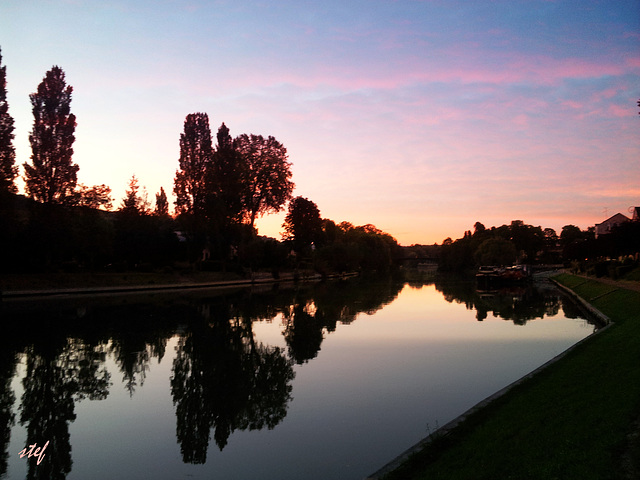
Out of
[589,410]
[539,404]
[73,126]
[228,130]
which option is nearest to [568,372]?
[539,404]

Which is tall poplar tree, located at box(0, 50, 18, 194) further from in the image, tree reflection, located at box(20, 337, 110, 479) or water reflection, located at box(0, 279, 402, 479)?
tree reflection, located at box(20, 337, 110, 479)

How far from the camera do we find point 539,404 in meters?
9.44

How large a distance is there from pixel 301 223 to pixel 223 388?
3215 inches

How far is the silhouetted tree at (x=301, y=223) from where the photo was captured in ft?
310

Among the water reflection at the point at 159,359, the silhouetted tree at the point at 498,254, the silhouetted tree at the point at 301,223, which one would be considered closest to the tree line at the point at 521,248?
the silhouetted tree at the point at 498,254

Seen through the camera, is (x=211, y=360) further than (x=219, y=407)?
Yes

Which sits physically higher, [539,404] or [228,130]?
[228,130]

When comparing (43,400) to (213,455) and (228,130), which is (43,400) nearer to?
(213,455)

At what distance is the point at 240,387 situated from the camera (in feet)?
43.6

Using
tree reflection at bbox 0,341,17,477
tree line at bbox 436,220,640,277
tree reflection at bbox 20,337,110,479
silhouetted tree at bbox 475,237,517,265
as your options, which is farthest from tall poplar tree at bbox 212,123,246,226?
silhouetted tree at bbox 475,237,517,265

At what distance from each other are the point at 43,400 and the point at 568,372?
11.8m

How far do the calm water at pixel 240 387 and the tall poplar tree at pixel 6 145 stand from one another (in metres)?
14.3

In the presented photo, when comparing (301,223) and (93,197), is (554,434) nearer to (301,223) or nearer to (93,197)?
(93,197)

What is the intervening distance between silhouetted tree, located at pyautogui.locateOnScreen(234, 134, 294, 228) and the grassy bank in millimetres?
58803
